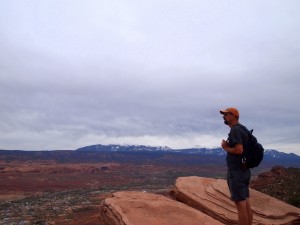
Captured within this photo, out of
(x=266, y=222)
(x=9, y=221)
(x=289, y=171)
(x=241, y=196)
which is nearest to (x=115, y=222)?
(x=241, y=196)

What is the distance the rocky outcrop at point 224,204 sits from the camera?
9695 mm

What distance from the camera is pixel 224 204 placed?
10250mm

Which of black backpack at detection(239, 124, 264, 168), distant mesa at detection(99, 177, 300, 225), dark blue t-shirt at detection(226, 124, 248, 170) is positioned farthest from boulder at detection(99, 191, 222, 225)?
black backpack at detection(239, 124, 264, 168)

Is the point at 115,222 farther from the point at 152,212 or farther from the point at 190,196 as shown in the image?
the point at 190,196

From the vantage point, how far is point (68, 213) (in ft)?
64.1

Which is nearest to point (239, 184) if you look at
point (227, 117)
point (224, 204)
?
point (227, 117)

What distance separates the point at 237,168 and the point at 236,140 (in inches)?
23.9

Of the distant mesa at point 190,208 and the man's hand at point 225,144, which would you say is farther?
the distant mesa at point 190,208

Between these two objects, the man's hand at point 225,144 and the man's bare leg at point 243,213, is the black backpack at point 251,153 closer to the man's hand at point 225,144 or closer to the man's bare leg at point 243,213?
the man's hand at point 225,144

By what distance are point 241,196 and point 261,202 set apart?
4.44 metres

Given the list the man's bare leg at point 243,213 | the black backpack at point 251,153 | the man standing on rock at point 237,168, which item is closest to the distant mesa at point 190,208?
the man's bare leg at point 243,213

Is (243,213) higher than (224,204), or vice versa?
(243,213)

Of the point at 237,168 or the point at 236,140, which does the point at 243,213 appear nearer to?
the point at 237,168

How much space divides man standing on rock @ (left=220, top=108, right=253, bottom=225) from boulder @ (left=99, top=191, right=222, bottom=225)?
142cm
